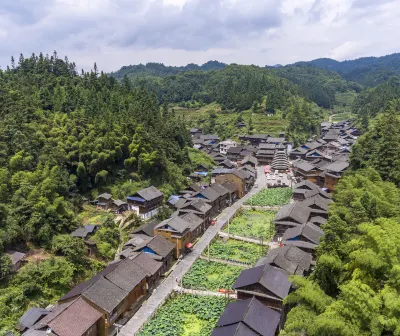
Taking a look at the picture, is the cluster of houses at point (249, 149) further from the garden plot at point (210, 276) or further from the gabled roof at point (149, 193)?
the garden plot at point (210, 276)

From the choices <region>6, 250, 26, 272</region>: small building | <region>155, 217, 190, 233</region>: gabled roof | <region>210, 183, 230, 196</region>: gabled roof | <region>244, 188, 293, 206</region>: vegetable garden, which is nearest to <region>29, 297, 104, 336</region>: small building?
<region>6, 250, 26, 272</region>: small building

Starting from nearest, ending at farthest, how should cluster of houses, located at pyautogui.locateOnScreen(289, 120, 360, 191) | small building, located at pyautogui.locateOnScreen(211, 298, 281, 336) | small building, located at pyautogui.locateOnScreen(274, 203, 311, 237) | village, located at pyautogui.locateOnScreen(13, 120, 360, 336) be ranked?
small building, located at pyautogui.locateOnScreen(211, 298, 281, 336) → village, located at pyautogui.locateOnScreen(13, 120, 360, 336) → small building, located at pyautogui.locateOnScreen(274, 203, 311, 237) → cluster of houses, located at pyautogui.locateOnScreen(289, 120, 360, 191)

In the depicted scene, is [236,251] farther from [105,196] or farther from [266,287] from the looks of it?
[105,196]

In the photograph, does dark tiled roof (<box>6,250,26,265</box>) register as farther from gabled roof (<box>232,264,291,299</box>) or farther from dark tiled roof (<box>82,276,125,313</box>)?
→ gabled roof (<box>232,264,291,299</box>)

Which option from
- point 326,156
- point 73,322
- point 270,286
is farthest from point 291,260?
point 326,156

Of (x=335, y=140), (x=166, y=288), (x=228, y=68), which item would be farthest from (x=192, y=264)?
(x=228, y=68)

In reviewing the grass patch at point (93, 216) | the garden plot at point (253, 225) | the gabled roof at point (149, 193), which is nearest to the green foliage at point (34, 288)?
the grass patch at point (93, 216)
